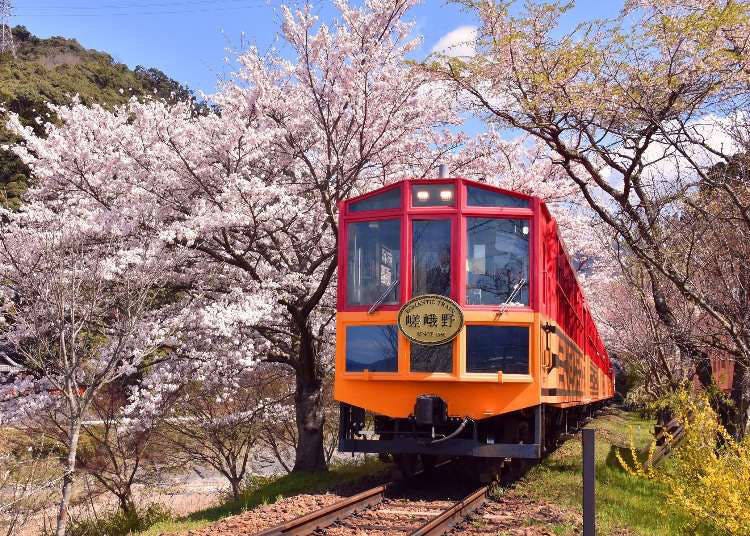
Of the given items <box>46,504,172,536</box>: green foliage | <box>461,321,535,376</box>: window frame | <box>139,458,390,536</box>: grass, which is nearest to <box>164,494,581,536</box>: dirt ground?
<box>139,458,390,536</box>: grass

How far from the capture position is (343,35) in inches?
429

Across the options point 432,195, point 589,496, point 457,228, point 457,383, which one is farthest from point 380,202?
point 589,496

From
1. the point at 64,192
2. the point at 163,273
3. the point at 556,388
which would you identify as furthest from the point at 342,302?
the point at 64,192

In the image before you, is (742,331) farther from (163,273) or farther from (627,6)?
(163,273)

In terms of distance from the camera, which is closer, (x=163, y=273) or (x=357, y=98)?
(x=163, y=273)

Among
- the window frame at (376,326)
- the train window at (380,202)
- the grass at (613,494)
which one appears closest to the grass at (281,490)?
the window frame at (376,326)

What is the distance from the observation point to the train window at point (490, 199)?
762 centimetres

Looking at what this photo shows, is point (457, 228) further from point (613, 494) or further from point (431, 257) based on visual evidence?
point (613, 494)

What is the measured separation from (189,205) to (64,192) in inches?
Result: 102

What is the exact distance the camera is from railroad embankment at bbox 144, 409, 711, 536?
6.16 meters

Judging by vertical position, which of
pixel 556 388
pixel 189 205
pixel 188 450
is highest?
pixel 189 205

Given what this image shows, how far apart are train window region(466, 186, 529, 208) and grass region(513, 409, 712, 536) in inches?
96.8

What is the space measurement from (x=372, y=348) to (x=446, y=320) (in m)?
0.85

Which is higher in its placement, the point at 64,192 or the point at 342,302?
the point at 64,192
